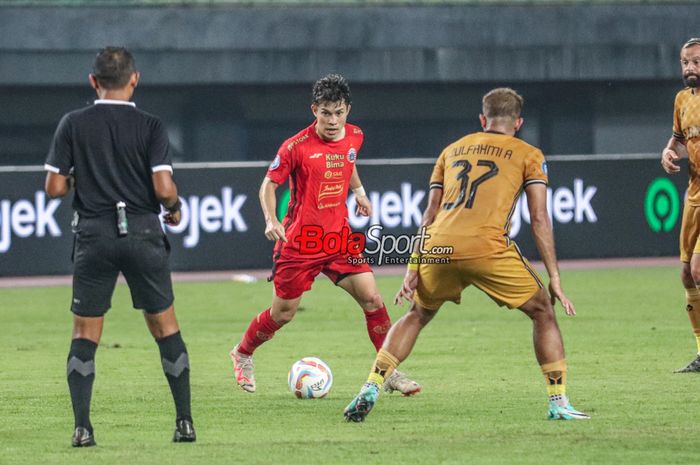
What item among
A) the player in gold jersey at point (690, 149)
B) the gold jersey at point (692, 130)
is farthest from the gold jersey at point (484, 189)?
the gold jersey at point (692, 130)

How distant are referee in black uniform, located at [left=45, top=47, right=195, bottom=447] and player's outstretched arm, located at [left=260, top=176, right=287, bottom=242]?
2.01 meters

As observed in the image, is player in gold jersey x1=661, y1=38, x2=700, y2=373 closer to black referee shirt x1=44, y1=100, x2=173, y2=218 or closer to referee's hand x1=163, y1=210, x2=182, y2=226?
referee's hand x1=163, y1=210, x2=182, y2=226

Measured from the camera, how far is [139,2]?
94.1ft

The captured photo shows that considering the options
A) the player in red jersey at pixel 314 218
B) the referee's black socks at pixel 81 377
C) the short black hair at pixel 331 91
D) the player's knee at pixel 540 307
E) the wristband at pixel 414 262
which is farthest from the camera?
the player in red jersey at pixel 314 218

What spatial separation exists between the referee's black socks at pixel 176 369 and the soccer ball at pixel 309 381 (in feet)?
6.70

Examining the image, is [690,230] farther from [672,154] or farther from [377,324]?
[377,324]

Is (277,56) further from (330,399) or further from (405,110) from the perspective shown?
(330,399)

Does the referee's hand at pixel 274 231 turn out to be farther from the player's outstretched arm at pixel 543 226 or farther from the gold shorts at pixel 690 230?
the gold shorts at pixel 690 230

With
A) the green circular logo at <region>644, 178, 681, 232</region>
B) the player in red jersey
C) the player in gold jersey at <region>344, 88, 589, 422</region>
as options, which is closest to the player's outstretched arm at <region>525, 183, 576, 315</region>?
the player in gold jersey at <region>344, 88, 589, 422</region>

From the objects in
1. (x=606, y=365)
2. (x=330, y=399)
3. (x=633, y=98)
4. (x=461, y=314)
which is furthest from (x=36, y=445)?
(x=633, y=98)

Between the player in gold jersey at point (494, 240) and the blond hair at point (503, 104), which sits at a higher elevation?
the blond hair at point (503, 104)

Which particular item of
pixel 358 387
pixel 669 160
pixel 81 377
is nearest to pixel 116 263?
pixel 81 377

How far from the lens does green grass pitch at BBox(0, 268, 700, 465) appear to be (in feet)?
24.3

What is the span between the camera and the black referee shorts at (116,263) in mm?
7426
